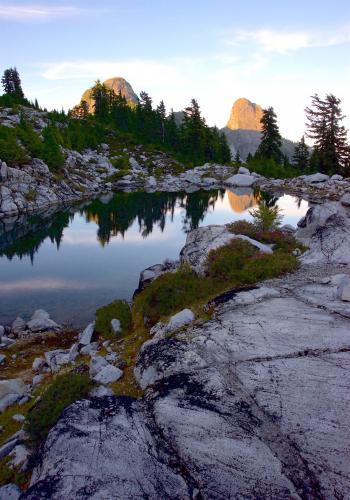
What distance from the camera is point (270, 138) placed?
10019 cm

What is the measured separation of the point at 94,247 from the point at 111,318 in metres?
22.6

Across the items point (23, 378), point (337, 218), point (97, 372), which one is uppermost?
point (337, 218)

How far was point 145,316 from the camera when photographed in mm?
15125

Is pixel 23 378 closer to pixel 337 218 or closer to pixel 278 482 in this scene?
pixel 278 482

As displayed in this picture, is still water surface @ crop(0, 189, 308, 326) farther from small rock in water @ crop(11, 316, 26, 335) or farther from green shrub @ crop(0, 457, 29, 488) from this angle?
green shrub @ crop(0, 457, 29, 488)

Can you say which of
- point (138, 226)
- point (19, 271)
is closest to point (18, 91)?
point (138, 226)

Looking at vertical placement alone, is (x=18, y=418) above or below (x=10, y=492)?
below

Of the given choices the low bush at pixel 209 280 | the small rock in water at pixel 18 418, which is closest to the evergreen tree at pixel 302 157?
the low bush at pixel 209 280

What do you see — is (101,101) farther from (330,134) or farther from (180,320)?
(180,320)

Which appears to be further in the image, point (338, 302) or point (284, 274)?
point (284, 274)

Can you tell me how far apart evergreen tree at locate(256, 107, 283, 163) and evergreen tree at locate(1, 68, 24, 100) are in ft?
252

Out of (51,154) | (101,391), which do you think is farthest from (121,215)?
(101,391)

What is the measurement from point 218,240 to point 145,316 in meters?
5.55

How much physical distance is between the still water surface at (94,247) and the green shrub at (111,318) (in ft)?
14.4
